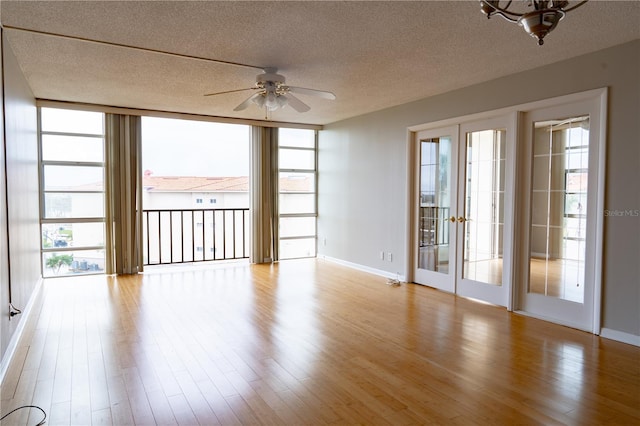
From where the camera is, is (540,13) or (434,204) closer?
(540,13)

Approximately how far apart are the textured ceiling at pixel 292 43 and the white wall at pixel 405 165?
0.21m

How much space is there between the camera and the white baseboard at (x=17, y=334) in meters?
2.84

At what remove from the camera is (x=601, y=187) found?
3.56m

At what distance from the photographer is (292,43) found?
3422 millimetres

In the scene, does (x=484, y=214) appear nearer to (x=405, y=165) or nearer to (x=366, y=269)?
(x=405, y=165)

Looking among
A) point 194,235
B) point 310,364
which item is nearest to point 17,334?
point 310,364

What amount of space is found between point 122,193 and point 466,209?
198 inches

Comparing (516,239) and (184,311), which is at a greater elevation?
(516,239)

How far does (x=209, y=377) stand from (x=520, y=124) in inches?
152

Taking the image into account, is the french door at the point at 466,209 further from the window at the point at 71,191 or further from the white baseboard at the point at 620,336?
the window at the point at 71,191

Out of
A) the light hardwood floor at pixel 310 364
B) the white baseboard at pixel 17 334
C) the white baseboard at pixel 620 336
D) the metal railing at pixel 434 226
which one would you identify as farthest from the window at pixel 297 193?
the white baseboard at pixel 620 336

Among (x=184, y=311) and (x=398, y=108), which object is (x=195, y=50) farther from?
(x=398, y=108)

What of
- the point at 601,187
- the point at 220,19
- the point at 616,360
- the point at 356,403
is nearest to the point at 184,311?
the point at 356,403

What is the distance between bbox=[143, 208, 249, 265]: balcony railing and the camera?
7.06 metres
